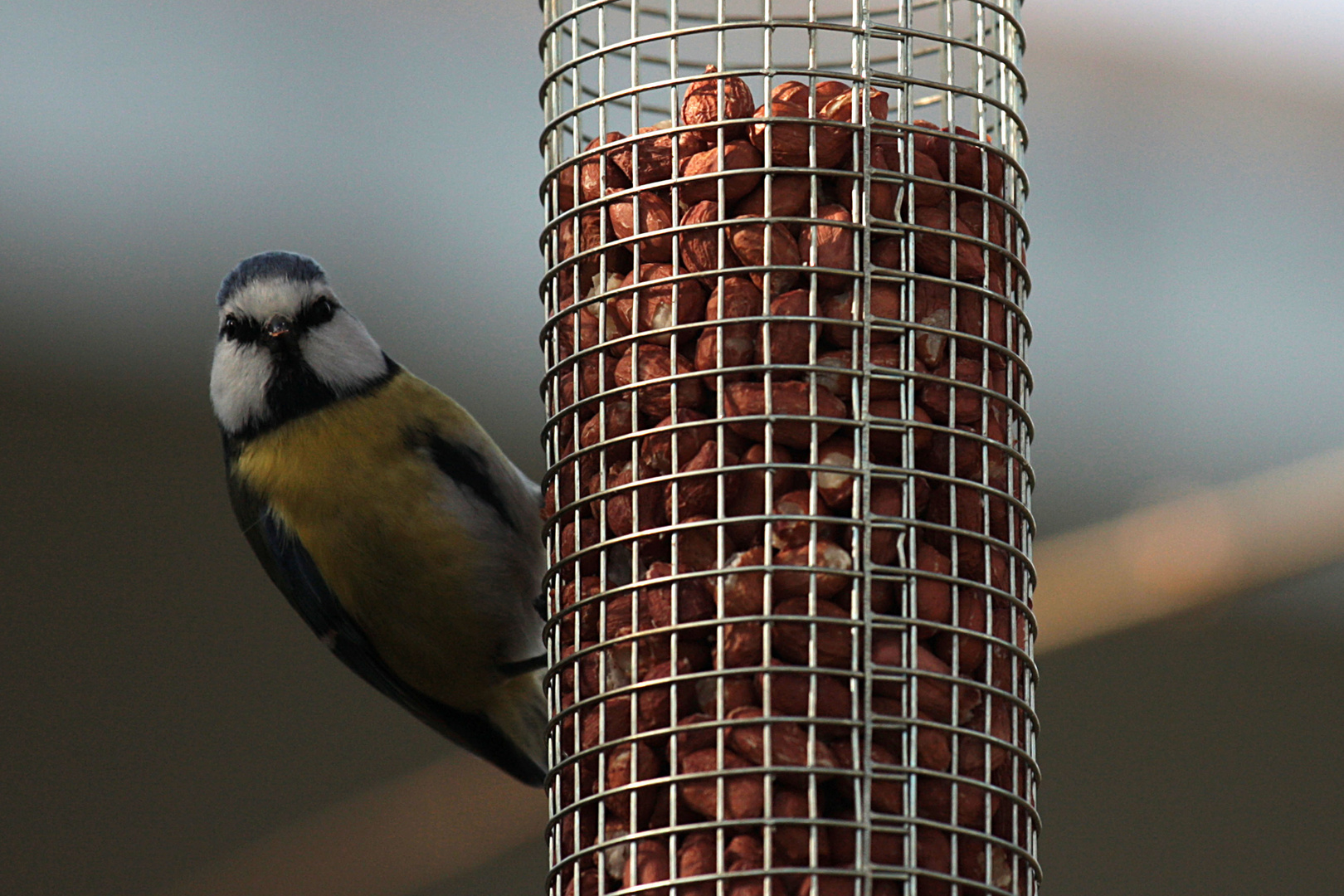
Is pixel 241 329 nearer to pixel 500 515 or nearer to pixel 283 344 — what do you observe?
pixel 283 344

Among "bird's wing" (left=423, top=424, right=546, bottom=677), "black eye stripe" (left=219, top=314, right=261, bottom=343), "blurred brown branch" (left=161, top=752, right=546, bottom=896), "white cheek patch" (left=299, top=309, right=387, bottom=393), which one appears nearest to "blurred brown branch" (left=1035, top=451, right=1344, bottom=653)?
"blurred brown branch" (left=161, top=752, right=546, bottom=896)

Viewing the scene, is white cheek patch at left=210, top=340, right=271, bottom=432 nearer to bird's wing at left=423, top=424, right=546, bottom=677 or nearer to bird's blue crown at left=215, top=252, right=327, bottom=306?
bird's blue crown at left=215, top=252, right=327, bottom=306

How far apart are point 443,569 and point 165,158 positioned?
4714mm

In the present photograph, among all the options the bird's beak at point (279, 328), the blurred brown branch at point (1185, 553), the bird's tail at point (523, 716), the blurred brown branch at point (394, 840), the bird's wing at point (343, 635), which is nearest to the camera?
the bird's beak at point (279, 328)

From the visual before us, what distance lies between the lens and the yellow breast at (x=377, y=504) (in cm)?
262

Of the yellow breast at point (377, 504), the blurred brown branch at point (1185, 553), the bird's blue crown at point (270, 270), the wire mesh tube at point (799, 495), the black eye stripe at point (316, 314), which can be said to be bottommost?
the wire mesh tube at point (799, 495)

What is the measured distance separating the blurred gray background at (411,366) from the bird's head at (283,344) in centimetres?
347

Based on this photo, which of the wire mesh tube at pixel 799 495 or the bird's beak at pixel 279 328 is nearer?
the wire mesh tube at pixel 799 495

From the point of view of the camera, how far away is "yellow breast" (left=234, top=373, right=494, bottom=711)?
262cm

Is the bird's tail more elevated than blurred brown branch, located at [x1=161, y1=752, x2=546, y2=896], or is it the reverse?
blurred brown branch, located at [x1=161, y1=752, x2=546, y2=896]

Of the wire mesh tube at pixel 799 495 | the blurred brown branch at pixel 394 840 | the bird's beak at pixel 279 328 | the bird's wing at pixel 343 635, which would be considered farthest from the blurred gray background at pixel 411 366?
the wire mesh tube at pixel 799 495

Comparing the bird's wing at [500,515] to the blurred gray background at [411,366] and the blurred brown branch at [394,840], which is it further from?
the blurred gray background at [411,366]

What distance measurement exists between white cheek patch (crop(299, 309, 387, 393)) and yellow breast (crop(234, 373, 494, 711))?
0.10ft

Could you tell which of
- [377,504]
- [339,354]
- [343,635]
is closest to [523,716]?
[343,635]
